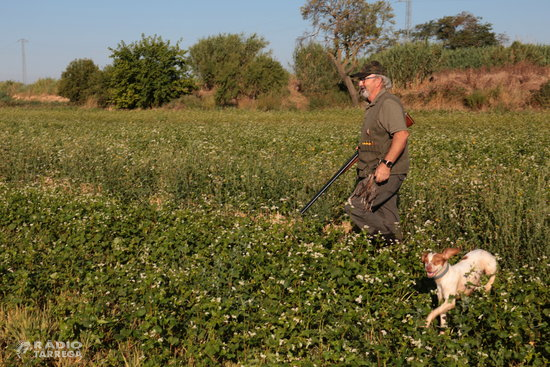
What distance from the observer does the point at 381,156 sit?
6246 millimetres

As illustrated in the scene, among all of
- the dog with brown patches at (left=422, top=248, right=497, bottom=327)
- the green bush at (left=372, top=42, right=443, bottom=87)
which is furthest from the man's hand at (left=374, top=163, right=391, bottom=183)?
the green bush at (left=372, top=42, right=443, bottom=87)

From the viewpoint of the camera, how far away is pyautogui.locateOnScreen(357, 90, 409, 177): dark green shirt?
591 centimetres

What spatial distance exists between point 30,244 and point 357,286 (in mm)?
3963

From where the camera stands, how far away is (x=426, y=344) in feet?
13.6

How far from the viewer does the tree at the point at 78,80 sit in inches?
1854

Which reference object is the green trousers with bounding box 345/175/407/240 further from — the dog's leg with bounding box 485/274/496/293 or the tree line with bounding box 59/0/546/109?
the tree line with bounding box 59/0/546/109

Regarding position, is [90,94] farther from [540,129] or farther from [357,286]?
[357,286]

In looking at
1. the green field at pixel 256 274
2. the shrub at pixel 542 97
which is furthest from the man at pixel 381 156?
the shrub at pixel 542 97

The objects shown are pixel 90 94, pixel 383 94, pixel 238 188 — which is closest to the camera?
pixel 383 94

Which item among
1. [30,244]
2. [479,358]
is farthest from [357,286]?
[30,244]

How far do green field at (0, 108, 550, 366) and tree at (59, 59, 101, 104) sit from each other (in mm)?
39690

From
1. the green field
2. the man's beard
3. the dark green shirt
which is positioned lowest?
the green field

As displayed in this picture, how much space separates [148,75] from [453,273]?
36.7 metres

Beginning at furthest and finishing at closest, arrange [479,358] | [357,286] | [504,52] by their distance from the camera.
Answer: [504,52], [357,286], [479,358]
